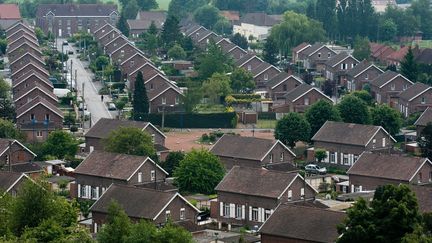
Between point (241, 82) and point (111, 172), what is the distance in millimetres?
24882

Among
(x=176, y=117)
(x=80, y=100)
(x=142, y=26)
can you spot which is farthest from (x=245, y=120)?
(x=142, y=26)

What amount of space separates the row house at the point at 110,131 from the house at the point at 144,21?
133ft

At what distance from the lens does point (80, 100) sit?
216ft

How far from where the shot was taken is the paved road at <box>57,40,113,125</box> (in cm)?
6291

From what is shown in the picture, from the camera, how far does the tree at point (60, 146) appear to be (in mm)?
51938

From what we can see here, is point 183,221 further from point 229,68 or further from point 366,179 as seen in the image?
point 229,68

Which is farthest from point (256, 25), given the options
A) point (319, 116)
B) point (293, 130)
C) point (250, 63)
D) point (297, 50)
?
point (293, 130)

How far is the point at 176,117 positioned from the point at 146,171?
15.9m

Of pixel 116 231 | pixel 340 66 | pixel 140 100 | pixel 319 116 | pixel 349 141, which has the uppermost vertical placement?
pixel 116 231

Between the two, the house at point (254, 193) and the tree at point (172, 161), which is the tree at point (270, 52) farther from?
the house at point (254, 193)

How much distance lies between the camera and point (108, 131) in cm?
5266

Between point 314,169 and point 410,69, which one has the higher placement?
point 410,69

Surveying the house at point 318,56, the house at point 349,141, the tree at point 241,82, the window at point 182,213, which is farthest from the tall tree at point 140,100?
the window at point 182,213

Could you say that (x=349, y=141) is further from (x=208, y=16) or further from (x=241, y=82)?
(x=208, y=16)
